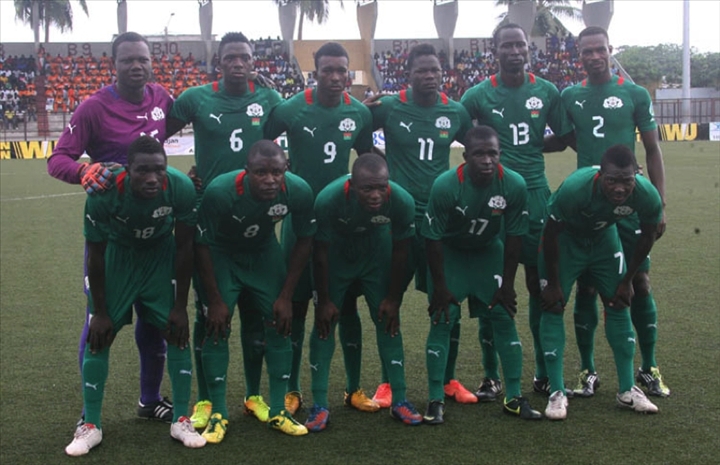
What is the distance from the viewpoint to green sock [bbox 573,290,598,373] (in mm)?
6438

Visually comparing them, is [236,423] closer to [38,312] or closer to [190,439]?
[190,439]

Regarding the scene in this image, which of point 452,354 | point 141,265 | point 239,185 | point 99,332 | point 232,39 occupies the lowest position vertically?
point 452,354

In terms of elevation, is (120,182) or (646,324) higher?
(120,182)

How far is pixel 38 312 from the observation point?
9.23 meters

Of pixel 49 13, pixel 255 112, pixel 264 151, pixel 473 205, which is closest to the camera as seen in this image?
pixel 264 151

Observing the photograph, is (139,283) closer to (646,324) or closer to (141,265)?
(141,265)

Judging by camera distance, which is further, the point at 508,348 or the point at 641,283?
the point at 641,283

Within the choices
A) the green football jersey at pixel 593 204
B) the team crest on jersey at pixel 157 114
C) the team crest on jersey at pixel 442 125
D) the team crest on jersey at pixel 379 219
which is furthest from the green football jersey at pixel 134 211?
the green football jersey at pixel 593 204

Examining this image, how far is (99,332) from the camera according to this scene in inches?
212

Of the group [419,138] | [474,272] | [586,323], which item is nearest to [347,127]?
[419,138]

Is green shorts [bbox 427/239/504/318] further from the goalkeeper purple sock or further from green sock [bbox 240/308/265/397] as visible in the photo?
the goalkeeper purple sock

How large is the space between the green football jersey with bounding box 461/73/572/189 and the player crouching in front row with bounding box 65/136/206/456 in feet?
7.80

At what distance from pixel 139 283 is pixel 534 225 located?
2834 mm

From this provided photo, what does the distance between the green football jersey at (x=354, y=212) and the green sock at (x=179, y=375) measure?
3.78 ft
